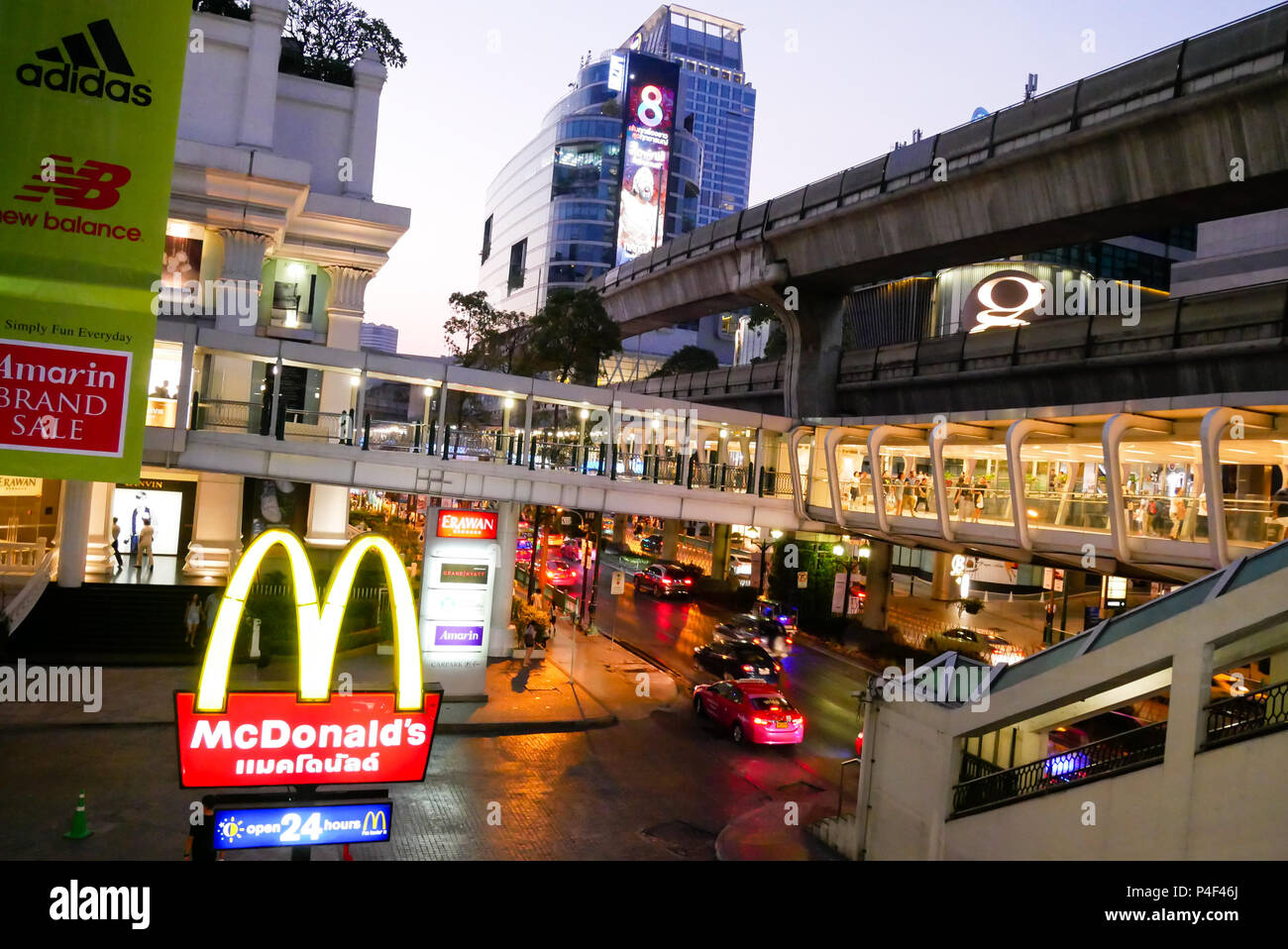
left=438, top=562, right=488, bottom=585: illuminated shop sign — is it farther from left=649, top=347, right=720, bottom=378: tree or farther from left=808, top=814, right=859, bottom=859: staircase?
left=649, top=347, right=720, bottom=378: tree

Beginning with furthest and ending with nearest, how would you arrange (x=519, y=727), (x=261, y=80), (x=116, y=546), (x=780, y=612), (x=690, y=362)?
(x=690, y=362), (x=780, y=612), (x=261, y=80), (x=116, y=546), (x=519, y=727)

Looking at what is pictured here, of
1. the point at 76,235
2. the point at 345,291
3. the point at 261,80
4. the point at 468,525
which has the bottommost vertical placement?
the point at 468,525

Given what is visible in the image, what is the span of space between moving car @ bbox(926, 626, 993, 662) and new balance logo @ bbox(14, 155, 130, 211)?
91.5 ft

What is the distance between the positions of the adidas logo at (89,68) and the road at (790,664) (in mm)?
17225

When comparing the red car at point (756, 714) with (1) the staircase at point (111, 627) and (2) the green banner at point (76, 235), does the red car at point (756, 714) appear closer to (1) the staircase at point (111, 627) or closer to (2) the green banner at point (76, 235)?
(1) the staircase at point (111, 627)

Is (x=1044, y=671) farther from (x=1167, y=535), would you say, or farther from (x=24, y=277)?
(x=24, y=277)

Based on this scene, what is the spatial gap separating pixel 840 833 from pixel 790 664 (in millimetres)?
15165

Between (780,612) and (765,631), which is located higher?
(780,612)

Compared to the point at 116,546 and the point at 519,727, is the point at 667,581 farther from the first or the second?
the point at 116,546

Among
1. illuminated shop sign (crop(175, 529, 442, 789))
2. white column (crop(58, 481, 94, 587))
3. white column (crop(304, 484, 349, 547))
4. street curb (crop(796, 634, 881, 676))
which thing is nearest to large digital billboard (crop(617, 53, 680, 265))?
white column (crop(304, 484, 349, 547))

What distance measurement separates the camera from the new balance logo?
38.8 feet

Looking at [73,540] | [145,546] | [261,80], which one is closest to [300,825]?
[73,540]

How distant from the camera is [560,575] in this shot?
4525 cm
